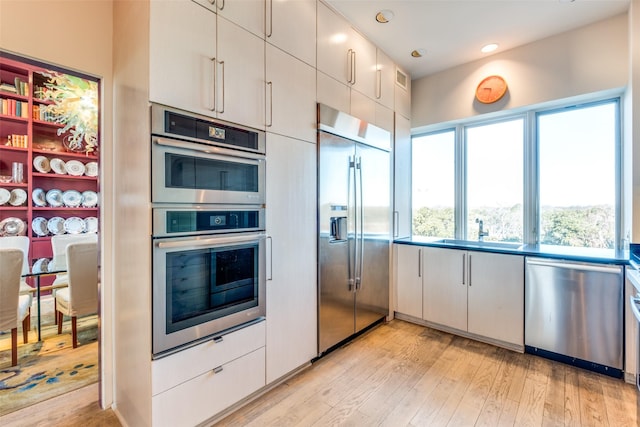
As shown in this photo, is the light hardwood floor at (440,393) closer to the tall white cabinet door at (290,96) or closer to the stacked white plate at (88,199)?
the tall white cabinet door at (290,96)

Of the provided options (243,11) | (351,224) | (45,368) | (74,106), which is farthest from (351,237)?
(74,106)

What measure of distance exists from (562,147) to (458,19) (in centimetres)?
167

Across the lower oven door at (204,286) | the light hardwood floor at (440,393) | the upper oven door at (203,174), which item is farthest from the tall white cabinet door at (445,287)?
the upper oven door at (203,174)

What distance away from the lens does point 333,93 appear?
256 centimetres

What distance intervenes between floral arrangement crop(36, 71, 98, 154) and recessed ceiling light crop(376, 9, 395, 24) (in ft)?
8.06

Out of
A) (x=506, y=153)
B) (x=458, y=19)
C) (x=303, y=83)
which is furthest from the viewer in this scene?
(x=506, y=153)

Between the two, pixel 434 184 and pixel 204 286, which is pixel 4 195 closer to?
pixel 204 286

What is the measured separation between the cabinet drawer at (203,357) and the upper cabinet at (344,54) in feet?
6.88

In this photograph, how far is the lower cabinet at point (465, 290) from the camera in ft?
8.79

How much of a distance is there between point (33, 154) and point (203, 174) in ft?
12.2

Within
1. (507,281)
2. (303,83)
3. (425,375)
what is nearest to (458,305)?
(507,281)

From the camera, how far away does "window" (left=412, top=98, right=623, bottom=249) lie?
2770 millimetres

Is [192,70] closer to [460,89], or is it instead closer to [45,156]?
[460,89]

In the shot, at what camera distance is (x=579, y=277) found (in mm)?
2352
